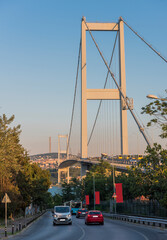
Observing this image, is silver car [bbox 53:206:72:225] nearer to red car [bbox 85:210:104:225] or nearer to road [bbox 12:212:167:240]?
red car [bbox 85:210:104:225]

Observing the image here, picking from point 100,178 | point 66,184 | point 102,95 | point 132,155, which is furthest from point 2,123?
point 66,184

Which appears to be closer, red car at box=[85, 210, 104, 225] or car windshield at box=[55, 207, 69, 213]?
car windshield at box=[55, 207, 69, 213]

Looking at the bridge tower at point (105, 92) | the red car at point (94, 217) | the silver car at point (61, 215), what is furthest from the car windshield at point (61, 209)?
the bridge tower at point (105, 92)

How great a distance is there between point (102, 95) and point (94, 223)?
27.0 meters

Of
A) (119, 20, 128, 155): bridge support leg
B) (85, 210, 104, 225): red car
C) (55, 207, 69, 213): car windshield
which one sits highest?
(119, 20, 128, 155): bridge support leg

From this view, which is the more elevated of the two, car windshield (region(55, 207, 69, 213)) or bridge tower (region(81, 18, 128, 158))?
bridge tower (region(81, 18, 128, 158))

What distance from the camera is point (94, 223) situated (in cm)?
3859

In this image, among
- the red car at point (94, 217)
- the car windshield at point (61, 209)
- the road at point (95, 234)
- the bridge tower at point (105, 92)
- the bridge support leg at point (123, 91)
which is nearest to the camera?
the road at point (95, 234)

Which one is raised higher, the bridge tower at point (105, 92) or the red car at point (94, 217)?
the bridge tower at point (105, 92)

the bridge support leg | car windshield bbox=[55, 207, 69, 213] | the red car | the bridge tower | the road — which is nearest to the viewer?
the road

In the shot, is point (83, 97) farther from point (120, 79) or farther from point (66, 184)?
point (66, 184)

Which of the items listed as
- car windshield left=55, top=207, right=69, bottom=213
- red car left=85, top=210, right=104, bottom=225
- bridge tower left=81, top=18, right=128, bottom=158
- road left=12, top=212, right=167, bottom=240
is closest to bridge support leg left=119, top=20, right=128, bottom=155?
bridge tower left=81, top=18, right=128, bottom=158

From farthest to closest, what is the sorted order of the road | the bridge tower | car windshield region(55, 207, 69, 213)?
the bridge tower → car windshield region(55, 207, 69, 213) → the road

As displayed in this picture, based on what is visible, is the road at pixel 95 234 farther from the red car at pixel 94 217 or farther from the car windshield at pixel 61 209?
the red car at pixel 94 217
